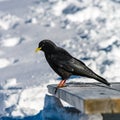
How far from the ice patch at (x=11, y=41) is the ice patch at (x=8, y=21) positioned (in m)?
1.27

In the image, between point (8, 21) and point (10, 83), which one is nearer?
point (10, 83)

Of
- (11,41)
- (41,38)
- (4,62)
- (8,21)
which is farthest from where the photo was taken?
(8,21)

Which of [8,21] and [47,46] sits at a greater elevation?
[8,21]

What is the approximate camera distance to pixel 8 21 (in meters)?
19.8

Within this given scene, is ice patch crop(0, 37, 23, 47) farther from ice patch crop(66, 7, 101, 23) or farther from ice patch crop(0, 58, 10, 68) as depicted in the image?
ice patch crop(66, 7, 101, 23)

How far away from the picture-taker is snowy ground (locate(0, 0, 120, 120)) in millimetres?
11648

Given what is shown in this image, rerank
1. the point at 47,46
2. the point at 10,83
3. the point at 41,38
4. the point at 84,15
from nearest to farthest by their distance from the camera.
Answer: the point at 47,46 → the point at 10,83 → the point at 41,38 → the point at 84,15

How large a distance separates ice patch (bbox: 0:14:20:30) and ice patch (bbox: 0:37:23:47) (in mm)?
1265

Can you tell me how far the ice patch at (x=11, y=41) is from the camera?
696 inches

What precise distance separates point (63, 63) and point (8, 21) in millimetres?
14518

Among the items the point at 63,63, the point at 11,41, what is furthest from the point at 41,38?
the point at 63,63

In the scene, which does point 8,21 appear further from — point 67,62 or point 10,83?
point 67,62

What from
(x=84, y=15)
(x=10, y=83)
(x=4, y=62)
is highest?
(x=84, y=15)

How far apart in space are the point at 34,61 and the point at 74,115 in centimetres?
1086
